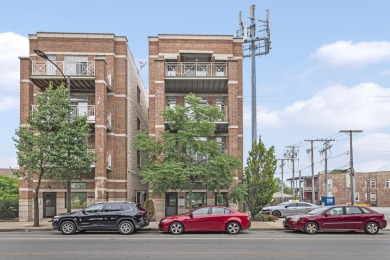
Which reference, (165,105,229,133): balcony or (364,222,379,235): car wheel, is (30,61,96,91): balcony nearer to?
(165,105,229,133): balcony

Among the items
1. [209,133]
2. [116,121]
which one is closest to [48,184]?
[116,121]

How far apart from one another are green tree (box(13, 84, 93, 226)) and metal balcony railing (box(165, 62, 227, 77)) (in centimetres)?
916

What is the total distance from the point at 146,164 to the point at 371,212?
12982 millimetres

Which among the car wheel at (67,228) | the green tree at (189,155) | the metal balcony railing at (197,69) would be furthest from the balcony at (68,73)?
the car wheel at (67,228)

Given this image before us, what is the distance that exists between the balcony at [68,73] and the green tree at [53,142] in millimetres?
4645

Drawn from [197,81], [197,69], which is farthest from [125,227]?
[197,69]

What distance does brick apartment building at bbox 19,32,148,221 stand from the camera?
29234mm

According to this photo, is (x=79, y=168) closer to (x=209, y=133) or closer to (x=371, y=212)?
(x=209, y=133)

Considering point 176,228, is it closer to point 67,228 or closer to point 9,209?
point 67,228

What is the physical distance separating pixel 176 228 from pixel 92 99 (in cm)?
1439

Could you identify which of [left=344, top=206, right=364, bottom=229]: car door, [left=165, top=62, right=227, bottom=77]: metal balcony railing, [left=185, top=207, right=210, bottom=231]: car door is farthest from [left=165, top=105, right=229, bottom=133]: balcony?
[left=344, top=206, right=364, bottom=229]: car door

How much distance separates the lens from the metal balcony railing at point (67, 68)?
29.7 meters

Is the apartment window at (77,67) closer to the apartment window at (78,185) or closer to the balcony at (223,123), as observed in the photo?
the balcony at (223,123)

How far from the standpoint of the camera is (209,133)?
25812mm
